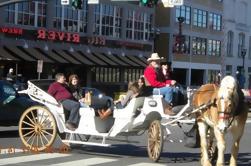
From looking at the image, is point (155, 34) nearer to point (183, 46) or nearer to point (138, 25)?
point (138, 25)

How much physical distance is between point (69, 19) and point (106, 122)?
40.4m

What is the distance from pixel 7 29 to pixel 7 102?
29.4 metres

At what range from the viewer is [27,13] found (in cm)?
4831

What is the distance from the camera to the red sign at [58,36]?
48928 mm

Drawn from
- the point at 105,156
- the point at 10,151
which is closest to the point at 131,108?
the point at 105,156

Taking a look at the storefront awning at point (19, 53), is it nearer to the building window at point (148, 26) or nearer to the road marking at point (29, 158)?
the building window at point (148, 26)

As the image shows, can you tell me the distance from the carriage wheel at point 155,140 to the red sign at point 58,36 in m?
37.4

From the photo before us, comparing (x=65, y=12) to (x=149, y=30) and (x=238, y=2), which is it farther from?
(x=238, y=2)

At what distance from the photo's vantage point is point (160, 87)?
1291 cm

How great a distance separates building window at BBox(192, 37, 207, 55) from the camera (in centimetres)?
7119

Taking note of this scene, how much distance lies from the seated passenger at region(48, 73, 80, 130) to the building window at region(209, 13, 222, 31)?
62.7 meters

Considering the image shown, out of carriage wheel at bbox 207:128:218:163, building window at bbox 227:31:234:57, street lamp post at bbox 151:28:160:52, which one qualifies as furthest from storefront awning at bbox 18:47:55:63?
building window at bbox 227:31:234:57

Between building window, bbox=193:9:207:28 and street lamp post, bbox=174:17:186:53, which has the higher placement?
building window, bbox=193:9:207:28

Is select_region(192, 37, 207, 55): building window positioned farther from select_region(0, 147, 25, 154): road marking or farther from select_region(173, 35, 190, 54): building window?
select_region(0, 147, 25, 154): road marking
